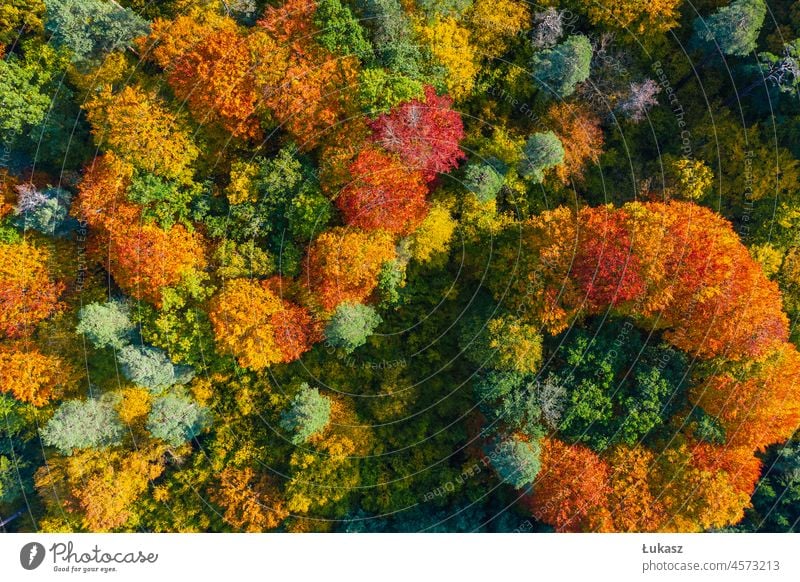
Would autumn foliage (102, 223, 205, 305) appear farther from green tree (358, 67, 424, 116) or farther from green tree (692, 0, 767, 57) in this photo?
green tree (692, 0, 767, 57)

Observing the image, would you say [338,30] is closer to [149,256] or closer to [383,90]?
[383,90]

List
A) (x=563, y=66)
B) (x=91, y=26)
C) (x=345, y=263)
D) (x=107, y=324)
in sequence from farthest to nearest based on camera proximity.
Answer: (x=107, y=324)
(x=345, y=263)
(x=91, y=26)
(x=563, y=66)

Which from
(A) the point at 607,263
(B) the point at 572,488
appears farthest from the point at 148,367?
(A) the point at 607,263

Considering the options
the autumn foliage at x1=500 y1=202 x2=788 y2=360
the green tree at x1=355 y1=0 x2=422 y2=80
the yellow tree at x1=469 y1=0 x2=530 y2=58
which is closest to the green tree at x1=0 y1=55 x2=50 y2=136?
the green tree at x1=355 y1=0 x2=422 y2=80

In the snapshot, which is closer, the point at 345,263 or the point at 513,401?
the point at 345,263

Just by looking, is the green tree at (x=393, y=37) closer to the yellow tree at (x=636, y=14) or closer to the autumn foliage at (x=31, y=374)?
the yellow tree at (x=636, y=14)

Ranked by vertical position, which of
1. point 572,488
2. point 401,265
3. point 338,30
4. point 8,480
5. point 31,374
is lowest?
point 8,480

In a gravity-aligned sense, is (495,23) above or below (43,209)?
above

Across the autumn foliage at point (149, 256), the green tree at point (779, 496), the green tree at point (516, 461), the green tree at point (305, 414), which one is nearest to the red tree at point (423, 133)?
the autumn foliage at point (149, 256)
